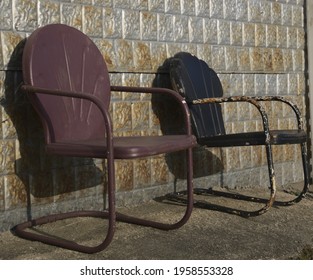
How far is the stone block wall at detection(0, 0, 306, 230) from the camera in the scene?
11.5 ft

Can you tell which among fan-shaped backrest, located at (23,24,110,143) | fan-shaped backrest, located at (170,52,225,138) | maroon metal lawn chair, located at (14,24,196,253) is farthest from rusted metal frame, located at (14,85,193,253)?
fan-shaped backrest, located at (170,52,225,138)

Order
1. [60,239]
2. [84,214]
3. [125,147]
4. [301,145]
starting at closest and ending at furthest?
[125,147]
[60,239]
[84,214]
[301,145]

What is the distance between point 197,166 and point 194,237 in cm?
125

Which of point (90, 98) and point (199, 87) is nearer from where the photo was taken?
point (90, 98)

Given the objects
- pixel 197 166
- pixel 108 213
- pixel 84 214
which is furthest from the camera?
pixel 197 166

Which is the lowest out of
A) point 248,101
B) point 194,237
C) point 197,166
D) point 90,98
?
point 194,237

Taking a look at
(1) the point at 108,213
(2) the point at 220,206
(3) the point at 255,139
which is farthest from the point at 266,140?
(1) the point at 108,213

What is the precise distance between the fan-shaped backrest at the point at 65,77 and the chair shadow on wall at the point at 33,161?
0.73ft

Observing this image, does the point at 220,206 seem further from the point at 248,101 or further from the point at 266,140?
the point at 248,101

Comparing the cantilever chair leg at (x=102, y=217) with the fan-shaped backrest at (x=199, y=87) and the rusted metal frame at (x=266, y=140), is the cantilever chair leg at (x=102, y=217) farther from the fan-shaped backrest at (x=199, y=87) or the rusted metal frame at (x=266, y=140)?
the fan-shaped backrest at (x=199, y=87)

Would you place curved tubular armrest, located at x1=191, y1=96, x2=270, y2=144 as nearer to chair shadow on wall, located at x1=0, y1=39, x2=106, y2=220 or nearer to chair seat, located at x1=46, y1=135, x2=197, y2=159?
chair seat, located at x1=46, y1=135, x2=197, y2=159

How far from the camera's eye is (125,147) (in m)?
2.85

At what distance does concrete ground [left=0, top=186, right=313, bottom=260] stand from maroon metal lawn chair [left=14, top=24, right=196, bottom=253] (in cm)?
7

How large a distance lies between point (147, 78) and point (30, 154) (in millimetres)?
1049
